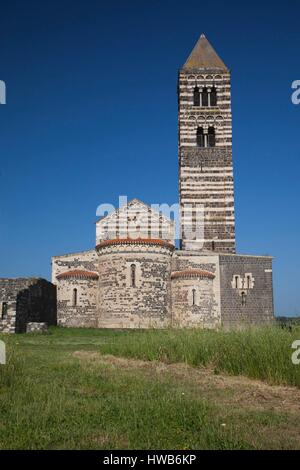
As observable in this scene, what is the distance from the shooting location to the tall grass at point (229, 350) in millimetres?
8812

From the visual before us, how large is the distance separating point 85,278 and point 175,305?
18.1ft

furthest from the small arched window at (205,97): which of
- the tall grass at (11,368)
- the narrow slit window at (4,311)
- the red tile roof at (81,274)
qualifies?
the tall grass at (11,368)

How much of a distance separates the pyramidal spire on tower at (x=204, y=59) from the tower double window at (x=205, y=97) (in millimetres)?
1678

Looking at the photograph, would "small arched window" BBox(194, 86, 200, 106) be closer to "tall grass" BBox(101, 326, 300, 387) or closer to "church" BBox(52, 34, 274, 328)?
"church" BBox(52, 34, 274, 328)

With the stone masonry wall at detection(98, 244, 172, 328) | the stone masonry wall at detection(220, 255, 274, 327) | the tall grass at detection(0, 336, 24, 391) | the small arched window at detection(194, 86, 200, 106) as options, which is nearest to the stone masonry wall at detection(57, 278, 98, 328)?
the stone masonry wall at detection(98, 244, 172, 328)

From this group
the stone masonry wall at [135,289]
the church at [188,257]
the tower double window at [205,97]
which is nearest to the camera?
the stone masonry wall at [135,289]

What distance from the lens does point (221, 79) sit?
3506cm

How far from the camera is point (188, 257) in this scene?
2825 centimetres

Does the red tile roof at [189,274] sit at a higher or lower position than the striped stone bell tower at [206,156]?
lower

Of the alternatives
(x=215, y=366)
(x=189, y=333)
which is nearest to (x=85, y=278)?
(x=189, y=333)

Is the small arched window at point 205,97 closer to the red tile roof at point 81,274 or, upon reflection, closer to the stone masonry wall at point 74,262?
the stone masonry wall at point 74,262

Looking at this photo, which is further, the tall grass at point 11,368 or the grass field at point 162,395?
the tall grass at point 11,368

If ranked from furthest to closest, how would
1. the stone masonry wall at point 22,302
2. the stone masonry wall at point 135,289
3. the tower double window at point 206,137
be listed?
the tower double window at point 206,137
the stone masonry wall at point 135,289
the stone masonry wall at point 22,302

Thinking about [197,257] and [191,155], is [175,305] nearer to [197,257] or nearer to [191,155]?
[197,257]
